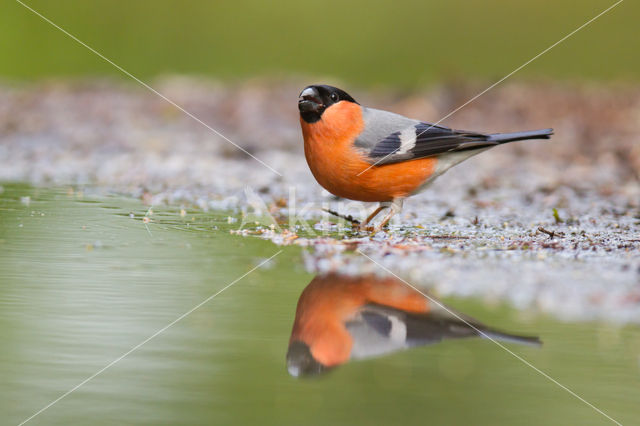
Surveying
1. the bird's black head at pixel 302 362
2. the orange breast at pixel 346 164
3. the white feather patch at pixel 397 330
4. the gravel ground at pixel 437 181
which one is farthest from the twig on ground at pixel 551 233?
the bird's black head at pixel 302 362

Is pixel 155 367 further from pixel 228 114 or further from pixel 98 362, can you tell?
pixel 228 114

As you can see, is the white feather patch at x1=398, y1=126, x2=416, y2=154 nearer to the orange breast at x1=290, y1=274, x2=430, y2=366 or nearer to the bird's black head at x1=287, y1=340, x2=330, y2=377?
the orange breast at x1=290, y1=274, x2=430, y2=366

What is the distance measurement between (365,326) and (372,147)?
2.03m

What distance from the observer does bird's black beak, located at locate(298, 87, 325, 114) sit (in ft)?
14.4

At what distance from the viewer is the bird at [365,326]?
233cm

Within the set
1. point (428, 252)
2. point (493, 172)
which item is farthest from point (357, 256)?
point (493, 172)

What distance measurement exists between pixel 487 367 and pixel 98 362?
99 centimetres

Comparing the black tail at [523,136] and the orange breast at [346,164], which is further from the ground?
the black tail at [523,136]

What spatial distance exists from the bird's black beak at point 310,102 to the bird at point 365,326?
1.60 m

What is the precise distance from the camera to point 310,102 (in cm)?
440

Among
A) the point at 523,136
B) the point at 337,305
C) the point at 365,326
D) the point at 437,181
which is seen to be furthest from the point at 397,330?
the point at 437,181

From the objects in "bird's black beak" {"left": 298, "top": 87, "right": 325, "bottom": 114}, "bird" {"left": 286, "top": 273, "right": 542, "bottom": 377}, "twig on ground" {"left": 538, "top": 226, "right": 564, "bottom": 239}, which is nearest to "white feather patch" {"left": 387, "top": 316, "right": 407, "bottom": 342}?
"bird" {"left": 286, "top": 273, "right": 542, "bottom": 377}

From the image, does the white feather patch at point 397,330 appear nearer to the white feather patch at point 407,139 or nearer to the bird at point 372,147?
the bird at point 372,147

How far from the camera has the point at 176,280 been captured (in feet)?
10.3
